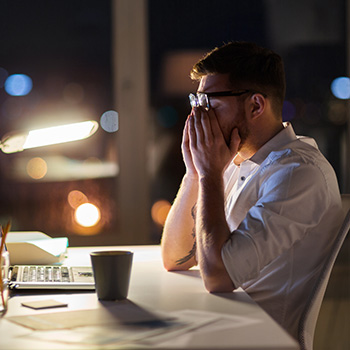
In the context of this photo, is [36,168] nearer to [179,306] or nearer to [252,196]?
[252,196]

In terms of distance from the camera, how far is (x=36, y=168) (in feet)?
10.9

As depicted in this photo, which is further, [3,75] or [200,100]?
[3,75]

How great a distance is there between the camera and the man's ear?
1.71 m

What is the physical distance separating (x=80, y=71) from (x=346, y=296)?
6.88 ft

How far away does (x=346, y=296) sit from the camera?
328 cm

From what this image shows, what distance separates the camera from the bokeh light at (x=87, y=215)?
3.34 metres

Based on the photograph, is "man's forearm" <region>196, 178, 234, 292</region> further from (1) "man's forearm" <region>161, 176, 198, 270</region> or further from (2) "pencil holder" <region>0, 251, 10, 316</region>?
(2) "pencil holder" <region>0, 251, 10, 316</region>

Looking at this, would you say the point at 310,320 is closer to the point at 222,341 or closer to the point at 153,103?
the point at 222,341

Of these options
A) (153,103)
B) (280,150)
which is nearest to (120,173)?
(153,103)

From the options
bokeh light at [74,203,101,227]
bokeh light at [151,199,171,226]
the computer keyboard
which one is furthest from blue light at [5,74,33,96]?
the computer keyboard

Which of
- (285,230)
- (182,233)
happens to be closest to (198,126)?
(182,233)

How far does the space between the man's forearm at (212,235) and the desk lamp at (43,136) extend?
481mm

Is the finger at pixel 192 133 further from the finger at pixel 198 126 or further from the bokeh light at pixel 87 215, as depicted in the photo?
the bokeh light at pixel 87 215

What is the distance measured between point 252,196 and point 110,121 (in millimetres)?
1761
